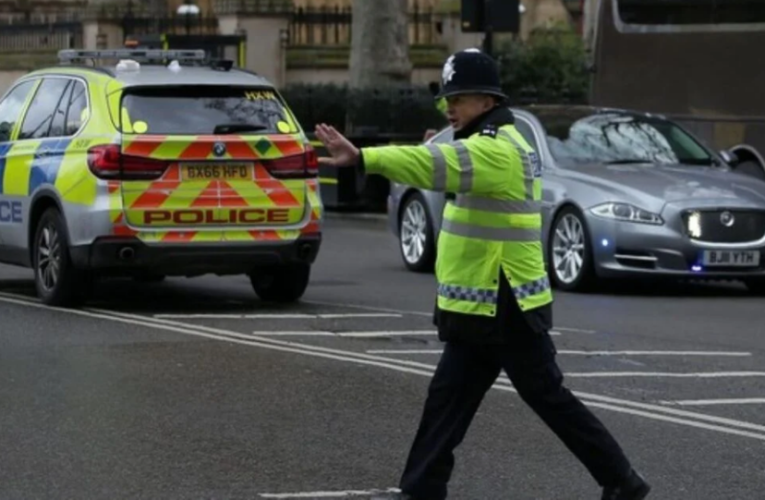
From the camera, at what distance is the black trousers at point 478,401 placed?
719 centimetres

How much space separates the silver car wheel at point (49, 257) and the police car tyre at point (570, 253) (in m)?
4.29

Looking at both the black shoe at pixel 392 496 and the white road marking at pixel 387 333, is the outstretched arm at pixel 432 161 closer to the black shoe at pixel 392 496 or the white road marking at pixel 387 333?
the black shoe at pixel 392 496

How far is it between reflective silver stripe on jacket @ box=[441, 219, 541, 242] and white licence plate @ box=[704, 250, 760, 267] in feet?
28.5

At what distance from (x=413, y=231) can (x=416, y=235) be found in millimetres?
77

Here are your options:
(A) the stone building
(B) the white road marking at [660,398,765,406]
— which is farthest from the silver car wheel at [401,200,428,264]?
(A) the stone building

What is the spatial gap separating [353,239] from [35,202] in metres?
9.01

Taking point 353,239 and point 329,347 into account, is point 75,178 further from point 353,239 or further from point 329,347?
point 353,239

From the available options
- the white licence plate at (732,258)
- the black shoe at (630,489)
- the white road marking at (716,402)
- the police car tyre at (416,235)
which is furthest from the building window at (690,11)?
the black shoe at (630,489)

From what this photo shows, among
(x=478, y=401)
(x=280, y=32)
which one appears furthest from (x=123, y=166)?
(x=280, y=32)

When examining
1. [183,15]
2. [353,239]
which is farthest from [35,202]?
[183,15]

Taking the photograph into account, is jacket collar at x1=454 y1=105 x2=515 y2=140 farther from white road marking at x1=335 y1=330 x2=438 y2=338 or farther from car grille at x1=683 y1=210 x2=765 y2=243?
car grille at x1=683 y1=210 x2=765 y2=243

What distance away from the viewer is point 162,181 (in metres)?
13.4

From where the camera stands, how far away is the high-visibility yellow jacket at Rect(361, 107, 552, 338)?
23.1 feet

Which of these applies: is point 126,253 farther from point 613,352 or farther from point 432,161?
point 432,161
